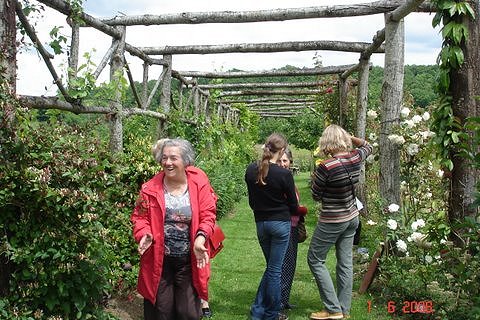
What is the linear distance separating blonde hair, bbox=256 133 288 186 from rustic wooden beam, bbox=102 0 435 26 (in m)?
2.20

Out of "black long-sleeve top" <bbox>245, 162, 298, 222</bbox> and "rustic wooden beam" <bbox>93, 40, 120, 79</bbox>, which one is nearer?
"black long-sleeve top" <bbox>245, 162, 298, 222</bbox>

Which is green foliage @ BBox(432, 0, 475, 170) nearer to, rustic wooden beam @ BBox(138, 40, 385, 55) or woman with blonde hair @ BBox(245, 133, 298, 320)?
woman with blonde hair @ BBox(245, 133, 298, 320)

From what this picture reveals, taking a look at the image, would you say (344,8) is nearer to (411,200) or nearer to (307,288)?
(411,200)

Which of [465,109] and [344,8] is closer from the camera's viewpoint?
[465,109]

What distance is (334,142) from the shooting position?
4.70 meters

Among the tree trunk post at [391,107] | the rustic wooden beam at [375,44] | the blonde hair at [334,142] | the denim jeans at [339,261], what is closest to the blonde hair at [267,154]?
the blonde hair at [334,142]

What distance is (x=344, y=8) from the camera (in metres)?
6.17

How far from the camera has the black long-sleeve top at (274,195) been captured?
4.61m

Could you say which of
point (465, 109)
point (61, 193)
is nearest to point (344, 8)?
point (465, 109)

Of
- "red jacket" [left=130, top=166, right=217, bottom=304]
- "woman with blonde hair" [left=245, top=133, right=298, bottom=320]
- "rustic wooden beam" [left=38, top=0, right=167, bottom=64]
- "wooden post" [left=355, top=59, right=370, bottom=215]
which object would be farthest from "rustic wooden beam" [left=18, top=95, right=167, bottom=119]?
"wooden post" [left=355, top=59, right=370, bottom=215]

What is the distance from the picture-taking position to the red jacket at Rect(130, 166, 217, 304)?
3.63 m

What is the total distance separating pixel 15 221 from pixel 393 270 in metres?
3.64
